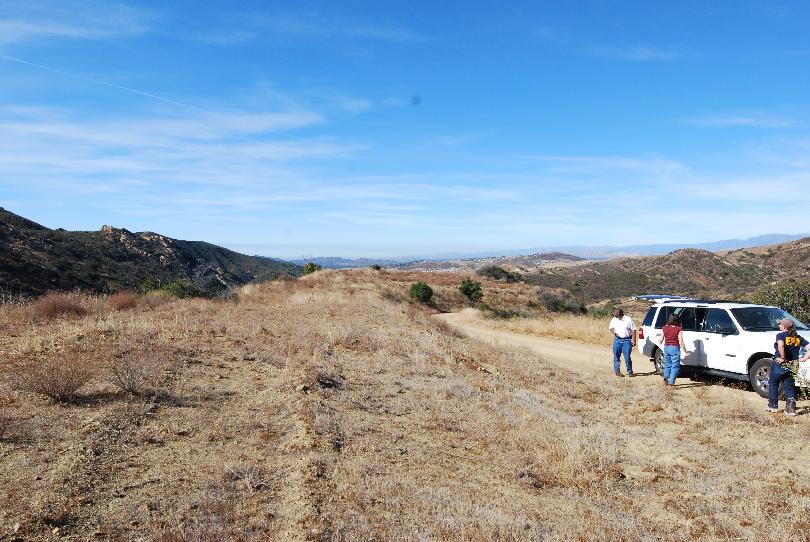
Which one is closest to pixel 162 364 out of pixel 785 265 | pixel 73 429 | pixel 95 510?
pixel 73 429

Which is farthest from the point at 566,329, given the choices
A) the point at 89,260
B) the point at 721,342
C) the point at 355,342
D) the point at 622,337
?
the point at 89,260

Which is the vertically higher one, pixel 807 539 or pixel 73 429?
pixel 73 429

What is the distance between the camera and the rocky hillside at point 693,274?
56.2 meters

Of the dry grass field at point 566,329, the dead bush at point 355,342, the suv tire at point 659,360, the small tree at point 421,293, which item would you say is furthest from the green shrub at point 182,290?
the suv tire at point 659,360

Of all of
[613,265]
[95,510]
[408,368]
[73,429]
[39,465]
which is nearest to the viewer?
[95,510]

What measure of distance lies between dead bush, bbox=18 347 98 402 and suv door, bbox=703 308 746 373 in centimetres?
1210

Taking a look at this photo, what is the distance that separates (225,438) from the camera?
22.1 ft

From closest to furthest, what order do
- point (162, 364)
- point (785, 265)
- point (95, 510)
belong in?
point (95, 510)
point (162, 364)
point (785, 265)

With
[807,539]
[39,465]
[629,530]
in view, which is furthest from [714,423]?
[39,465]

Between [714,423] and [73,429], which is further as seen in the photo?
[714,423]

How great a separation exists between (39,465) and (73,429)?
116 cm

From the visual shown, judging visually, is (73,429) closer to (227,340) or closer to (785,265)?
(227,340)

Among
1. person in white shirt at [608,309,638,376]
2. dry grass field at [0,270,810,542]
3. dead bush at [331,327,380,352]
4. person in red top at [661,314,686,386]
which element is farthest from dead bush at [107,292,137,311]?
person in red top at [661,314,686,386]

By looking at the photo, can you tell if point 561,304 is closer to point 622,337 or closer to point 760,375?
point 622,337
